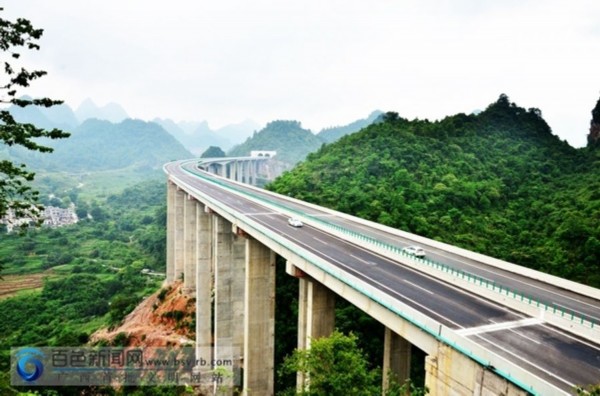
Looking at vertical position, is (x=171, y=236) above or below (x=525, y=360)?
below

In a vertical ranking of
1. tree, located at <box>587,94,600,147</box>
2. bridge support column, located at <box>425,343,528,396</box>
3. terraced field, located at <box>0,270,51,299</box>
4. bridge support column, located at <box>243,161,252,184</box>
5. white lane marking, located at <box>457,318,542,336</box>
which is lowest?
terraced field, located at <box>0,270,51,299</box>

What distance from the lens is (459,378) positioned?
1296 centimetres

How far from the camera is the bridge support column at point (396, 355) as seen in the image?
74.9 ft

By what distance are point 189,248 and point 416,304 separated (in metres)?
46.7

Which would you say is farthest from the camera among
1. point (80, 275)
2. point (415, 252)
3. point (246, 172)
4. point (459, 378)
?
point (246, 172)

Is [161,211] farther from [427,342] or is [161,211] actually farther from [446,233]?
[427,342]

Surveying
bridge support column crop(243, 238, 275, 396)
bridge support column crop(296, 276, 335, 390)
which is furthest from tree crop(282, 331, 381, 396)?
bridge support column crop(243, 238, 275, 396)

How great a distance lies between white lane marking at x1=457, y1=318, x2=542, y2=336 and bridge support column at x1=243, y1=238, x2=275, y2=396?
19.3 m

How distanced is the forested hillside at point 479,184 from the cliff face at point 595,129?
277 centimetres

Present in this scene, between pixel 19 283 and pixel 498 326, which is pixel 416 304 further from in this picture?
pixel 19 283

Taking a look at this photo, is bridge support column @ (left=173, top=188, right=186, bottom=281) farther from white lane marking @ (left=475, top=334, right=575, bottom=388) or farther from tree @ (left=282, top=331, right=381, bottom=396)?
white lane marking @ (left=475, top=334, right=575, bottom=388)

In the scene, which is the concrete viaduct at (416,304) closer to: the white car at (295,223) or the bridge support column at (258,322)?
the bridge support column at (258,322)

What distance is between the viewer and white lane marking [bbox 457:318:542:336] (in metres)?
14.4

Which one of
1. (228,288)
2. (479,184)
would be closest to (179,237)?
(228,288)
